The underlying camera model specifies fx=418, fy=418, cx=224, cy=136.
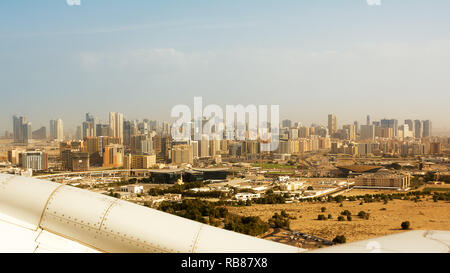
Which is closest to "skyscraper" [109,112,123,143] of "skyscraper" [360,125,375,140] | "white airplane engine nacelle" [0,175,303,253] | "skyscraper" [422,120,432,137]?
"skyscraper" [360,125,375,140]

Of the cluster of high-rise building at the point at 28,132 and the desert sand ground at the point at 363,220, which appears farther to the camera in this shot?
the cluster of high-rise building at the point at 28,132

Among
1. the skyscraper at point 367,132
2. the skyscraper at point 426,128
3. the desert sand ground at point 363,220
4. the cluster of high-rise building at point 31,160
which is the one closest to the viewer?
the desert sand ground at point 363,220

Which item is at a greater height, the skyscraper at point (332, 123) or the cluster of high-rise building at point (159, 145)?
the skyscraper at point (332, 123)

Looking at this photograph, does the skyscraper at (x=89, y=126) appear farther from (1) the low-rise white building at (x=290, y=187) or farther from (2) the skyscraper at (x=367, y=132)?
(2) the skyscraper at (x=367, y=132)

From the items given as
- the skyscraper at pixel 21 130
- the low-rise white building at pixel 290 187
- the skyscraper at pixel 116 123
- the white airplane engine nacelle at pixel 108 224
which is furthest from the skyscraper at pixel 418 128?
the white airplane engine nacelle at pixel 108 224

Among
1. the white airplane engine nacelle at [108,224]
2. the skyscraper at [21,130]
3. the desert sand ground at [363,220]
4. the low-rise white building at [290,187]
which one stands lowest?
the low-rise white building at [290,187]
